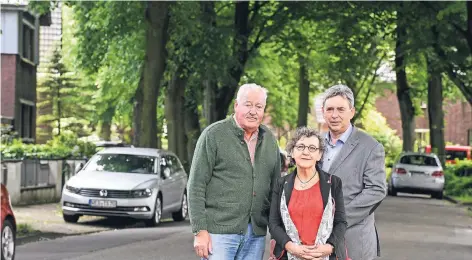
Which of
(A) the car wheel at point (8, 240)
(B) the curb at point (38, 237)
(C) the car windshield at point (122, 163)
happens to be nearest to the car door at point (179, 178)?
(C) the car windshield at point (122, 163)

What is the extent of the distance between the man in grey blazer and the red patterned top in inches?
19.5

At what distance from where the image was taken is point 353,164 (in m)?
6.89

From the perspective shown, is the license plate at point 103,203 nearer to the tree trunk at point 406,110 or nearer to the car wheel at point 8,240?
the car wheel at point 8,240

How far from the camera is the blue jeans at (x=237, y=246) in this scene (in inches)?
269

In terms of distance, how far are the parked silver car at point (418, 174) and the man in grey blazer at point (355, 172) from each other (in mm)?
32825

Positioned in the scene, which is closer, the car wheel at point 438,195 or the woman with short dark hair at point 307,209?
the woman with short dark hair at point 307,209

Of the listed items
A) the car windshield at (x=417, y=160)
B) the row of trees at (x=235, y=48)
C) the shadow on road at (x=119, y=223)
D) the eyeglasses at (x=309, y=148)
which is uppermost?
the row of trees at (x=235, y=48)

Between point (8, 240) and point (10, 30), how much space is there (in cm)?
3242

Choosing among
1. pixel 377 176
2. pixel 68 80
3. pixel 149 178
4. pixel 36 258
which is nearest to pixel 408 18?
pixel 149 178

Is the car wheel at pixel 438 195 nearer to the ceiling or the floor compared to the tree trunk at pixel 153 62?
nearer to the floor

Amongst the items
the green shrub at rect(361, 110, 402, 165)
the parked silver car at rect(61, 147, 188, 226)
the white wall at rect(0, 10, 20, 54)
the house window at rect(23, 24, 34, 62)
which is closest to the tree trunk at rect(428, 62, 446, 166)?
the green shrub at rect(361, 110, 402, 165)

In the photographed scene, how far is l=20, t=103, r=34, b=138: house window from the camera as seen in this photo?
48219mm

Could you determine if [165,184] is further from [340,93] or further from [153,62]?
[340,93]

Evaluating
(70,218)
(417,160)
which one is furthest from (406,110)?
(70,218)
